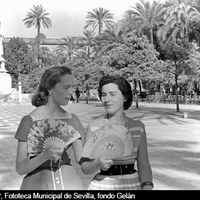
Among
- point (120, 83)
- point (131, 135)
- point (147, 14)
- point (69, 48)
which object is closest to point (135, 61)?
point (147, 14)

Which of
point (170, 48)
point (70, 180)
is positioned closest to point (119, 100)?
point (70, 180)

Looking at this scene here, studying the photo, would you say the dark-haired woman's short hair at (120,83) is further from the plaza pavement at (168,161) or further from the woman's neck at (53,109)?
the plaza pavement at (168,161)

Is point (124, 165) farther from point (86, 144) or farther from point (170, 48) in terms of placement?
point (170, 48)

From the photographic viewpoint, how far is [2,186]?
590 cm

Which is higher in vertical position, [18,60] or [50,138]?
[18,60]

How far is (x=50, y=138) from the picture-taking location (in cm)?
185

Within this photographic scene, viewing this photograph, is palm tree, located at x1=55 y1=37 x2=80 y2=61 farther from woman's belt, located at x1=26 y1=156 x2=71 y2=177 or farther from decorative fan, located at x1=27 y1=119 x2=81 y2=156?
decorative fan, located at x1=27 y1=119 x2=81 y2=156

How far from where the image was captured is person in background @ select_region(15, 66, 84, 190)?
187 cm

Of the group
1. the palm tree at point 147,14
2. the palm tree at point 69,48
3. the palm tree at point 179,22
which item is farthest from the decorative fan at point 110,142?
the palm tree at point 69,48

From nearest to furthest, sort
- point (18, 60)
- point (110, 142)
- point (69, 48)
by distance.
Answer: point (110, 142), point (69, 48), point (18, 60)

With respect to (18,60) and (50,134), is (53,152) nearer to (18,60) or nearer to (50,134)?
(50,134)

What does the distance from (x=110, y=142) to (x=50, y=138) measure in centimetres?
26

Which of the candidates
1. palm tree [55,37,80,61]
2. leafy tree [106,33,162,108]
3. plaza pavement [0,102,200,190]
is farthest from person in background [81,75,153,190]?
palm tree [55,37,80,61]

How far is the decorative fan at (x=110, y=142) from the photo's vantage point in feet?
5.93
